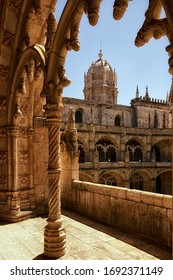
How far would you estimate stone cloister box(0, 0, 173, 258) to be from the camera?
3.61 m

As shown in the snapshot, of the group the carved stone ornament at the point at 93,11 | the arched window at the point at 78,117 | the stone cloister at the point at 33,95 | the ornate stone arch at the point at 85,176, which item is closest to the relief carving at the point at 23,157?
the stone cloister at the point at 33,95

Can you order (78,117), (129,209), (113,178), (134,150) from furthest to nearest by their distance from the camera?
1. (78,117)
2. (134,150)
3. (113,178)
4. (129,209)

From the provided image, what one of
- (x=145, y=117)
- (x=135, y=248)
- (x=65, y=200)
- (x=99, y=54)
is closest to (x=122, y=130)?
(x=145, y=117)

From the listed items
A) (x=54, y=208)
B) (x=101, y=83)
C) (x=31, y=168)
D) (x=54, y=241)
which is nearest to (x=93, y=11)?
(x=54, y=208)

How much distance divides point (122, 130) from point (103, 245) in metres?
28.3

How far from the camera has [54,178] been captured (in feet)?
12.3

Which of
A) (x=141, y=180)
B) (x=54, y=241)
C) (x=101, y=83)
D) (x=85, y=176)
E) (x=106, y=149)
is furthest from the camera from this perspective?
(x=101, y=83)

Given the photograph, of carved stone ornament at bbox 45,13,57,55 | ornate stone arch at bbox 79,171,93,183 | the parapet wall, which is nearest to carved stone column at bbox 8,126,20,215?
the parapet wall

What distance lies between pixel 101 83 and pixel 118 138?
13732mm

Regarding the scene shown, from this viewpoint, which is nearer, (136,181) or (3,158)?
(3,158)

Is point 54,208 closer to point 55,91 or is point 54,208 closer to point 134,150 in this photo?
point 55,91

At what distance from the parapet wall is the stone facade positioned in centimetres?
1993

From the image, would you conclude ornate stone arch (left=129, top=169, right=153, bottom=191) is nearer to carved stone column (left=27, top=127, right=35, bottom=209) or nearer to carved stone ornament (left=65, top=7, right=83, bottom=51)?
carved stone column (left=27, top=127, right=35, bottom=209)
